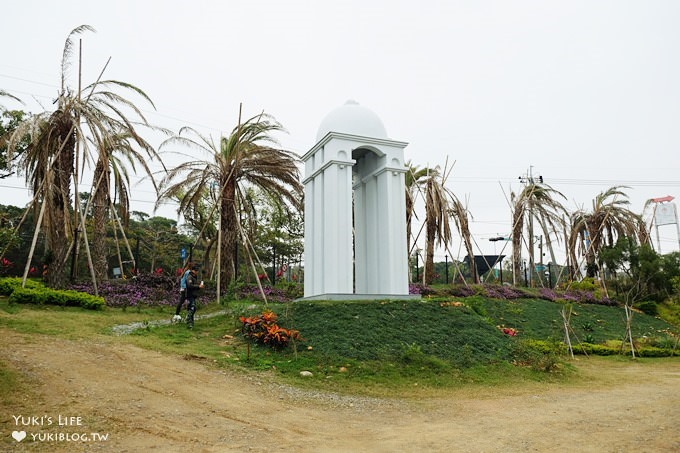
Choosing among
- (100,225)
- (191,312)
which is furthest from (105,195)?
(191,312)

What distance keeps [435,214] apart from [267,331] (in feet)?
42.2

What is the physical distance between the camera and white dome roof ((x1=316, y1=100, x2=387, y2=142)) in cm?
1455

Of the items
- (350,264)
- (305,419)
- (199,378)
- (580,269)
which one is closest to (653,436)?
(305,419)

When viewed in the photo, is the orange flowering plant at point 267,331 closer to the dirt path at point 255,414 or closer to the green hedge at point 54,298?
the dirt path at point 255,414

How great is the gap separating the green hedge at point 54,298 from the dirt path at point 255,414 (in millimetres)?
4063

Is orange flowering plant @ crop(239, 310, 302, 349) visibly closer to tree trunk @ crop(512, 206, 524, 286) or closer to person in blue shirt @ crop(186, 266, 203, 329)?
person in blue shirt @ crop(186, 266, 203, 329)

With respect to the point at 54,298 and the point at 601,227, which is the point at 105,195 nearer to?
the point at 54,298

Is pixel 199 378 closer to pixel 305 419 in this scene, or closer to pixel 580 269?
pixel 305 419

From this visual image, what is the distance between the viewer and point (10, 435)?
4875 millimetres

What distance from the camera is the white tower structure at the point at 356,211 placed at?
1334 centimetres

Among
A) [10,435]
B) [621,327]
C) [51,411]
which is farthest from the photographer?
[621,327]

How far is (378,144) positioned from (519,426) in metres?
9.45

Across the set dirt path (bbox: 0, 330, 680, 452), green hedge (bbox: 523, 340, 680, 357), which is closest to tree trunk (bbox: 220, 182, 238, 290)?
dirt path (bbox: 0, 330, 680, 452)

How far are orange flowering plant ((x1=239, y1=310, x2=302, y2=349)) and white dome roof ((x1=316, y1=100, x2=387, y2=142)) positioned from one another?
624 cm
